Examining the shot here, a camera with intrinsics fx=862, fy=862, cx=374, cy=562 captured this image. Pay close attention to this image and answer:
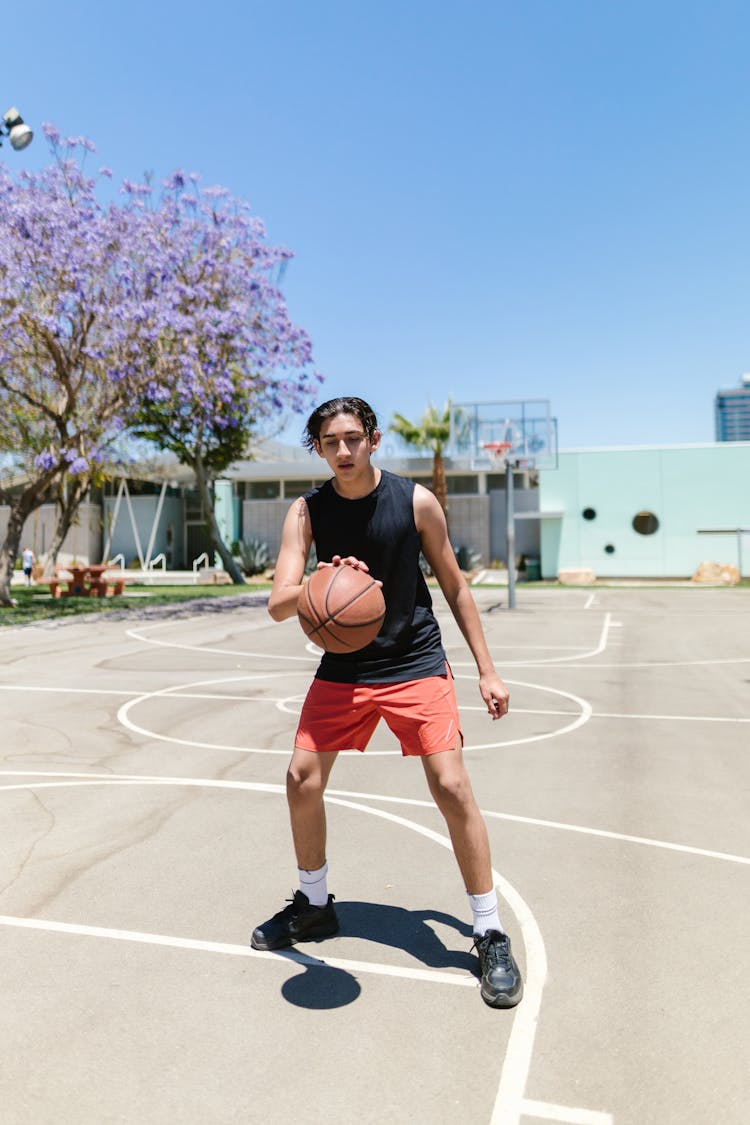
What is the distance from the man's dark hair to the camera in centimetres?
331

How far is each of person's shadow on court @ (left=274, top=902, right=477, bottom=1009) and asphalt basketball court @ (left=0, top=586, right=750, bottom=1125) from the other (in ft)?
0.04

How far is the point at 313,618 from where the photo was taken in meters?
3.13

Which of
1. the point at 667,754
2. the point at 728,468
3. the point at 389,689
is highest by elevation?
the point at 728,468

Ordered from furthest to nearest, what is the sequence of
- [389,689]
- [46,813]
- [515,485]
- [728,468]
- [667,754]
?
[515,485]
[728,468]
[667,754]
[46,813]
[389,689]

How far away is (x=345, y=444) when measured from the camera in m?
3.24

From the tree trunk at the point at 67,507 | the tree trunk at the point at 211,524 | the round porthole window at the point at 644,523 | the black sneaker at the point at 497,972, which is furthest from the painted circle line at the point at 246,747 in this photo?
the round porthole window at the point at 644,523

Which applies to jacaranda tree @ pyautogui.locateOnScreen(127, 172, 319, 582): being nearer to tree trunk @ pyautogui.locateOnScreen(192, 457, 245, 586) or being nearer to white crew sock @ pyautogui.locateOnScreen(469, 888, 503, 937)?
tree trunk @ pyautogui.locateOnScreen(192, 457, 245, 586)

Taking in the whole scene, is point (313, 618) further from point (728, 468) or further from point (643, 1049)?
point (728, 468)

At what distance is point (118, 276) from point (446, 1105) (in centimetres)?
1948

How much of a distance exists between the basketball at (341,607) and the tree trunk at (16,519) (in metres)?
18.4

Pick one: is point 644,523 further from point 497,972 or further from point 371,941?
point 497,972

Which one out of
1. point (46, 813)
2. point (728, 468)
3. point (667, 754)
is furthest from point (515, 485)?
point (46, 813)

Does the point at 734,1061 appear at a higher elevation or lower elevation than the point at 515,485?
lower

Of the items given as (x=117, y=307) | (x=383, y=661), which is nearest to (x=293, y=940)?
(x=383, y=661)
